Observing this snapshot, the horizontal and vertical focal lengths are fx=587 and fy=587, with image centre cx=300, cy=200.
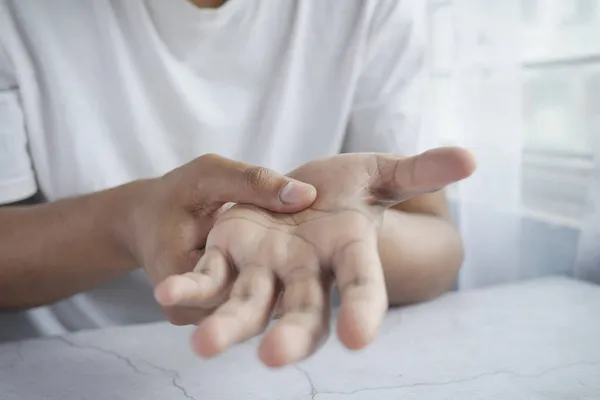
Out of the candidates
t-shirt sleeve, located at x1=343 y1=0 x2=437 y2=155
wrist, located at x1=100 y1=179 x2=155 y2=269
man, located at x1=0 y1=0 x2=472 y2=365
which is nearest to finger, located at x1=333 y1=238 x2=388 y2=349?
man, located at x1=0 y1=0 x2=472 y2=365

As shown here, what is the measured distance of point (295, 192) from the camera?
398 mm

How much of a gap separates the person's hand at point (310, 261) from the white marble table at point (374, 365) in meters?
0.11

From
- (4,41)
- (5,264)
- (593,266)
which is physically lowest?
(593,266)

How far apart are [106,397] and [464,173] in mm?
327

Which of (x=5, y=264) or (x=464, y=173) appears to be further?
(x=5, y=264)

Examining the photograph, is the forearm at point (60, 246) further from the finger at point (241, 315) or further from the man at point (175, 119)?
the finger at point (241, 315)

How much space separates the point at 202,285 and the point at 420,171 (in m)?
0.15

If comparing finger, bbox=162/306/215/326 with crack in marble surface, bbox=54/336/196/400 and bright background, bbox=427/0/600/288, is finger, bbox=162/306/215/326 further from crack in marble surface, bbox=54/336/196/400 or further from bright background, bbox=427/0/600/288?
bright background, bbox=427/0/600/288

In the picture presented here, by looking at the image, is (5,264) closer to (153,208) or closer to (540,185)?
(153,208)

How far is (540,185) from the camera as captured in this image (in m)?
0.87

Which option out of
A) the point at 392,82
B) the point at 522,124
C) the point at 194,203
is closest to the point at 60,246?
the point at 194,203

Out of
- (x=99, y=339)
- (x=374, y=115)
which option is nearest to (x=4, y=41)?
(x=99, y=339)

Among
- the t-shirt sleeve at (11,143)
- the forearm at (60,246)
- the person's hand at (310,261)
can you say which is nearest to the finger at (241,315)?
the person's hand at (310,261)

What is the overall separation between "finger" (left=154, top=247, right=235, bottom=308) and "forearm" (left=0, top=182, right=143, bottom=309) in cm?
22
